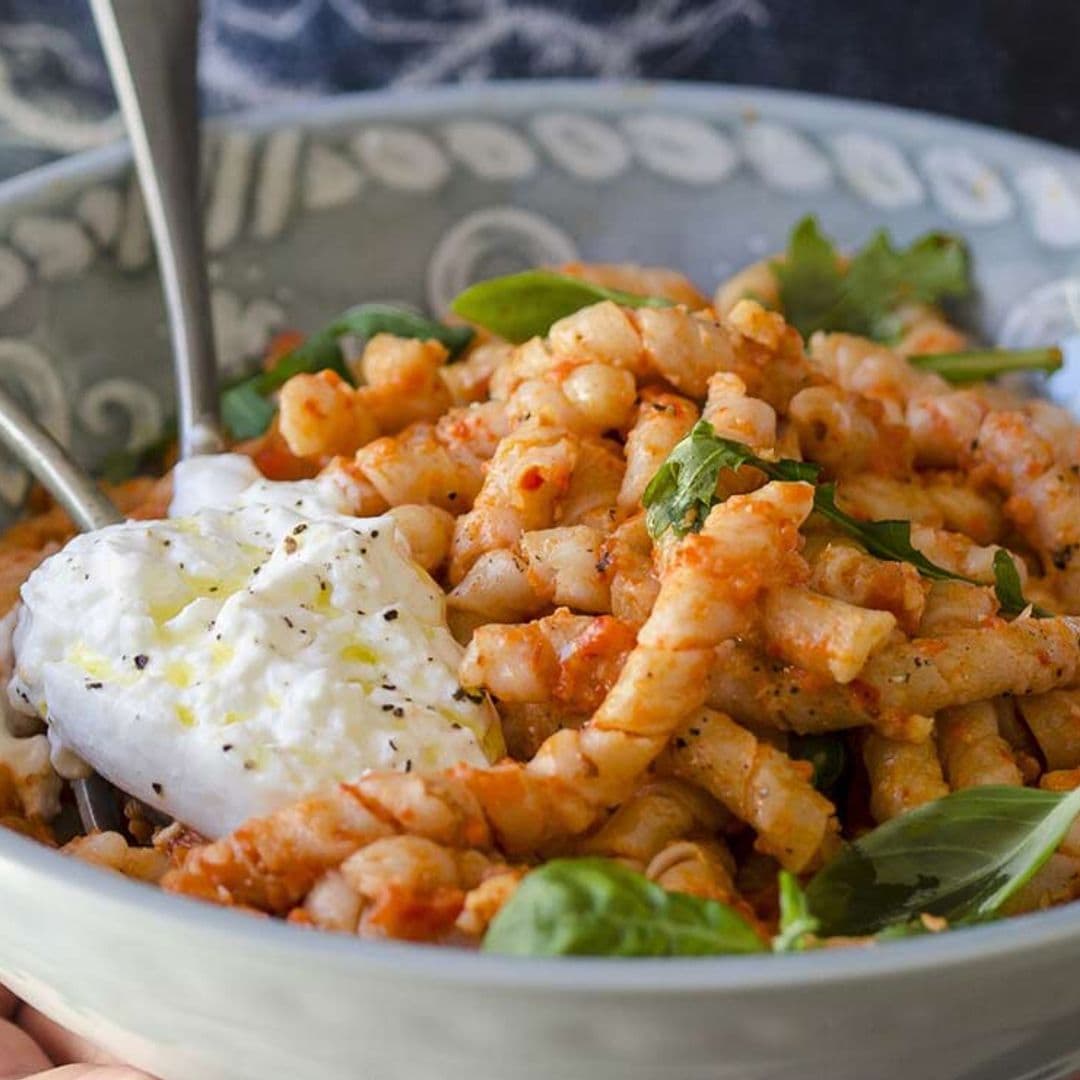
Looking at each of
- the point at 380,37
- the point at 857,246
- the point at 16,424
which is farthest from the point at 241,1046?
the point at 380,37

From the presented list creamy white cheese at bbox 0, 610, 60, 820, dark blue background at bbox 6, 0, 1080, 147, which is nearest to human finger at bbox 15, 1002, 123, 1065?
creamy white cheese at bbox 0, 610, 60, 820

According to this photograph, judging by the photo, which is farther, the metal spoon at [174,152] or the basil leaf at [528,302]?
the metal spoon at [174,152]

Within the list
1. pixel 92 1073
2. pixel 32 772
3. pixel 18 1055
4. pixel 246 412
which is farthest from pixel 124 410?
pixel 92 1073

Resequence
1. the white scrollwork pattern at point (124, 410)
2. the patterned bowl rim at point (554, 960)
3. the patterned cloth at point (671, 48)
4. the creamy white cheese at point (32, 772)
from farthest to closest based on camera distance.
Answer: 1. the patterned cloth at point (671, 48)
2. the white scrollwork pattern at point (124, 410)
3. the creamy white cheese at point (32, 772)
4. the patterned bowl rim at point (554, 960)

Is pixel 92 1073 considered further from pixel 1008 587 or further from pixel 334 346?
pixel 334 346

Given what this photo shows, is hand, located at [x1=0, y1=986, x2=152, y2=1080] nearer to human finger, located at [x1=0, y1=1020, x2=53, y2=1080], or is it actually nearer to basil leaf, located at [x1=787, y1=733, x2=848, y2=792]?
human finger, located at [x1=0, y1=1020, x2=53, y2=1080]

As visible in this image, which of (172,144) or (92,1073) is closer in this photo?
(92,1073)

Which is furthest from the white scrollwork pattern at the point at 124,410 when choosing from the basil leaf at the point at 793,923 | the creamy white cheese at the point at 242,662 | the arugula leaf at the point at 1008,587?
the basil leaf at the point at 793,923

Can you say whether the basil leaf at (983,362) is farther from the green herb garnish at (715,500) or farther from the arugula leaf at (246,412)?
the arugula leaf at (246,412)
